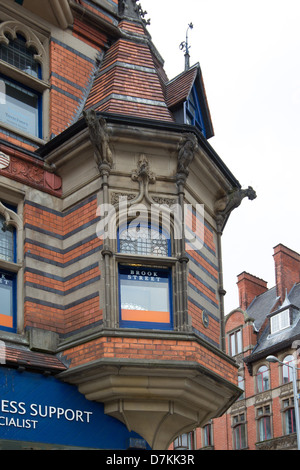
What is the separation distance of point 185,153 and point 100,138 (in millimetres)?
1822

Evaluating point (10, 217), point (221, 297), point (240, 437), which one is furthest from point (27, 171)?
point (240, 437)

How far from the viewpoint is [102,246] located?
15078mm

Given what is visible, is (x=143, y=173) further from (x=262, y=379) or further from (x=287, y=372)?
(x=262, y=379)

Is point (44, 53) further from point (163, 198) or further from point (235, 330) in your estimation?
point (235, 330)

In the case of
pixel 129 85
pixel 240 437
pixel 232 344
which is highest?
pixel 232 344

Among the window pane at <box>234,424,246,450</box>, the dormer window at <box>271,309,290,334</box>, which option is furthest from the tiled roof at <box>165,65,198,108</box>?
the window pane at <box>234,424,246,450</box>

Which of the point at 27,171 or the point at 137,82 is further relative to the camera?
the point at 137,82

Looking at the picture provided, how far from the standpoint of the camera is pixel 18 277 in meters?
15.2

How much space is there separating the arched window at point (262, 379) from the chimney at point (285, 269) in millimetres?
5401

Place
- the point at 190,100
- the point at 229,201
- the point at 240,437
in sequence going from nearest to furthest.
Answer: the point at 229,201, the point at 190,100, the point at 240,437

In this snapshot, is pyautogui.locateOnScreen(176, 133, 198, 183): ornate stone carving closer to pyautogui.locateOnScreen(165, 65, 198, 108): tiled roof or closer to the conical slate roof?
the conical slate roof

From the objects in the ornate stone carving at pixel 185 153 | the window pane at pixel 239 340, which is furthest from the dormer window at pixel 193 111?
the window pane at pixel 239 340

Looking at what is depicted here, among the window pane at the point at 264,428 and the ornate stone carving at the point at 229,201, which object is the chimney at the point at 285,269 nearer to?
the window pane at the point at 264,428

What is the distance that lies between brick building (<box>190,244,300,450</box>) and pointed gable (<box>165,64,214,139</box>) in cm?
2698
